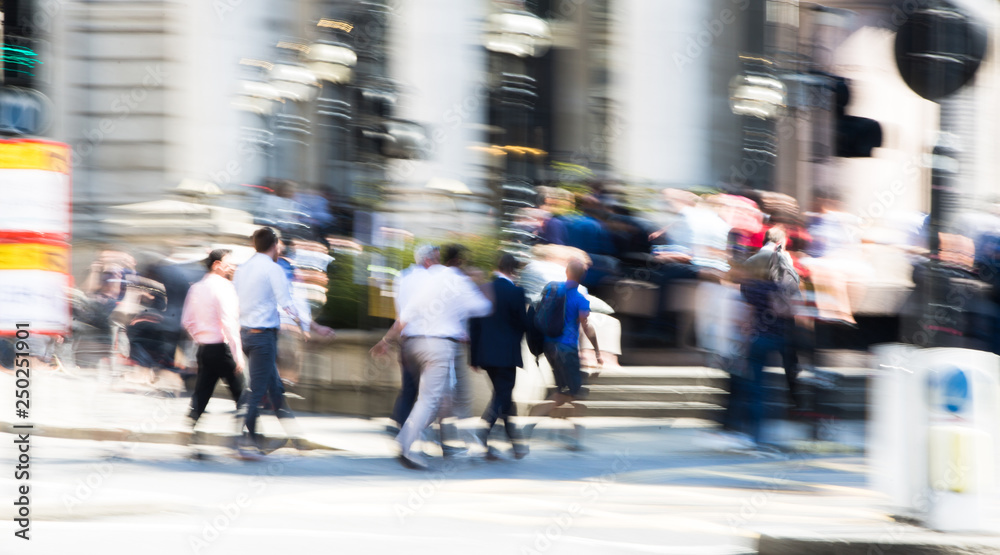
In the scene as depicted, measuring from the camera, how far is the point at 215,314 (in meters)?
10.2

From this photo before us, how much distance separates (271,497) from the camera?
859cm

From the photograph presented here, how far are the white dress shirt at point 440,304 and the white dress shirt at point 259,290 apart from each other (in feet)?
3.32

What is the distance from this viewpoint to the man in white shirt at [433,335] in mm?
9867

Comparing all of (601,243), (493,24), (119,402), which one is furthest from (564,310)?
(493,24)

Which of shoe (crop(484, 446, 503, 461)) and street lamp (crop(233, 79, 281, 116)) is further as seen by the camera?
street lamp (crop(233, 79, 281, 116))

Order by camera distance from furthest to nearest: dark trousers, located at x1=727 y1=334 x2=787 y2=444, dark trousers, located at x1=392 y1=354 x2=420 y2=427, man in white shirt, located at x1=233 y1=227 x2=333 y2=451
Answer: dark trousers, located at x1=727 y1=334 x2=787 y2=444 → dark trousers, located at x1=392 y1=354 x2=420 y2=427 → man in white shirt, located at x1=233 y1=227 x2=333 y2=451

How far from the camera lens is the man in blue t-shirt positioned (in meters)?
10.9

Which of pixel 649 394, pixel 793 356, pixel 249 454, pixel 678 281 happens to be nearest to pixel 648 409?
pixel 649 394

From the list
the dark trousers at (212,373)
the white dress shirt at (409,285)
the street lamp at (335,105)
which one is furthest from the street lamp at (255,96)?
the dark trousers at (212,373)

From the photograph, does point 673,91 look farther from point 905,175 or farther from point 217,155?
point 217,155

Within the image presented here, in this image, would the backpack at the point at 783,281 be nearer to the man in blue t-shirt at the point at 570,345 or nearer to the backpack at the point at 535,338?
the man in blue t-shirt at the point at 570,345

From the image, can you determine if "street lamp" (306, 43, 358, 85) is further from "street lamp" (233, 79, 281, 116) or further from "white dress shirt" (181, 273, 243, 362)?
"white dress shirt" (181, 273, 243, 362)

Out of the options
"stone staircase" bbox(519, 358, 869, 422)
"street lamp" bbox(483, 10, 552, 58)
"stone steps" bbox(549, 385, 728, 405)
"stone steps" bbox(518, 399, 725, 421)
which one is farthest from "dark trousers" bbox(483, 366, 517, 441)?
"street lamp" bbox(483, 10, 552, 58)

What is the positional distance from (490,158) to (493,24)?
1.86 meters
